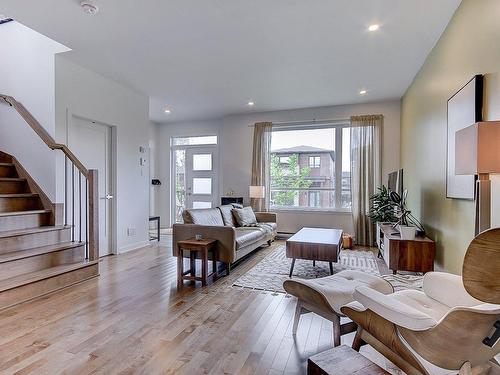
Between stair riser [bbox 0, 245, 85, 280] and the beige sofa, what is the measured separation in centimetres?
118

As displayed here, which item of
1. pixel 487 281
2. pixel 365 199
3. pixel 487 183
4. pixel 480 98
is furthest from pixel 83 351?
pixel 365 199

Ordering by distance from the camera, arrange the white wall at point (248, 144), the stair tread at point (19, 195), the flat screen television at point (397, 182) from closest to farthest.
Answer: the stair tread at point (19, 195), the flat screen television at point (397, 182), the white wall at point (248, 144)

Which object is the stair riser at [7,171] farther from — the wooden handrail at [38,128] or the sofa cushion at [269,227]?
the sofa cushion at [269,227]

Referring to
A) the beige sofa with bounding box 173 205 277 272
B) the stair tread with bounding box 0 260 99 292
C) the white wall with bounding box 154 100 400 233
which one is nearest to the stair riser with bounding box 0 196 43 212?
the stair tread with bounding box 0 260 99 292

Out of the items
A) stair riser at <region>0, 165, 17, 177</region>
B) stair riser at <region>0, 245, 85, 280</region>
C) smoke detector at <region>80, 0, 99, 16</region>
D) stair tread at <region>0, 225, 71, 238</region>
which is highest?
smoke detector at <region>80, 0, 99, 16</region>

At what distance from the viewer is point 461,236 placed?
8.77 ft

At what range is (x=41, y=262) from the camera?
3.18 m

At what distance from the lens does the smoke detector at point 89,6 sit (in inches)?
102

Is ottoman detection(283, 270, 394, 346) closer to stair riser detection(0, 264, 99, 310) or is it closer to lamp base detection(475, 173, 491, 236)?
lamp base detection(475, 173, 491, 236)

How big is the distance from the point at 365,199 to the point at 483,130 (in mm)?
4275

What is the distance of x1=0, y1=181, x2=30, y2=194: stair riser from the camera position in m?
3.70

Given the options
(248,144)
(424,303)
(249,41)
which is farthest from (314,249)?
(248,144)

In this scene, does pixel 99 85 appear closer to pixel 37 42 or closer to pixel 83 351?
pixel 37 42

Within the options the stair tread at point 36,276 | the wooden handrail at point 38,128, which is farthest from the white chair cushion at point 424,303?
the wooden handrail at point 38,128
